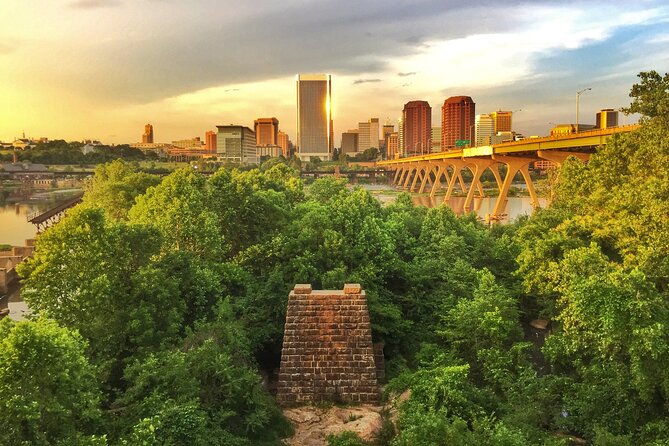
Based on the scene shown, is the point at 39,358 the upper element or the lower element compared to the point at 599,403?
upper

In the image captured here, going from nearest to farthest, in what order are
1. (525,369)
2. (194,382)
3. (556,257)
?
(194,382), (525,369), (556,257)

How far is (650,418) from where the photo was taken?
51.2 feet

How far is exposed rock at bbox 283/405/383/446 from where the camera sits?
50.6 feet

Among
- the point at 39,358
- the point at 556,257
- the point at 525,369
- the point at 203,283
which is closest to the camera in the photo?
the point at 39,358

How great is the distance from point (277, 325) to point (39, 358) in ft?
41.0

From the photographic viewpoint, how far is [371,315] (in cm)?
2350

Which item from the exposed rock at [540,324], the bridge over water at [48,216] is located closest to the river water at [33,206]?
the bridge over water at [48,216]

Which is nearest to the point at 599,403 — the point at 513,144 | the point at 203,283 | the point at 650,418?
the point at 650,418

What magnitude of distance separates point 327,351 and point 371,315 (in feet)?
17.8

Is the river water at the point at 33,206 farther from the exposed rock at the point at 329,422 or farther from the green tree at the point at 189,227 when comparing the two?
the exposed rock at the point at 329,422

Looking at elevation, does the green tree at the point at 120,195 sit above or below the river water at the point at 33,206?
above

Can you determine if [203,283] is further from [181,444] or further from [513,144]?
[513,144]

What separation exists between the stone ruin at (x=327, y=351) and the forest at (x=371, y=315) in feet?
3.68

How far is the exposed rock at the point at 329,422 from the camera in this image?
15.4 metres
